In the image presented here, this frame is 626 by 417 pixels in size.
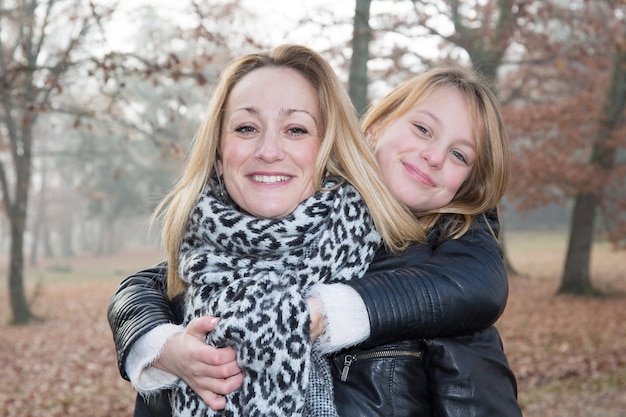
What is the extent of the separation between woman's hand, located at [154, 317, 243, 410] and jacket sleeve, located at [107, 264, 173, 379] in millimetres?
212

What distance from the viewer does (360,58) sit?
7.07 meters

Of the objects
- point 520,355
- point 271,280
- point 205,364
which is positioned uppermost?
point 271,280

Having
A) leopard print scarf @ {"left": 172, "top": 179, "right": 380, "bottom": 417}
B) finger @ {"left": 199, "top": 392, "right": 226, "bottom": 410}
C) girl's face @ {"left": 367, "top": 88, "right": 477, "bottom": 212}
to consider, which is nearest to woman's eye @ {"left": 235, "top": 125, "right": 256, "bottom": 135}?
leopard print scarf @ {"left": 172, "top": 179, "right": 380, "bottom": 417}

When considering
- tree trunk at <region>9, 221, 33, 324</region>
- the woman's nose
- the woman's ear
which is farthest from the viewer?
tree trunk at <region>9, 221, 33, 324</region>

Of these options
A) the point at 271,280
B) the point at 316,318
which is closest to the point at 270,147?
the point at 271,280

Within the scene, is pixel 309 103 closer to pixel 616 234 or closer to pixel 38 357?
pixel 38 357

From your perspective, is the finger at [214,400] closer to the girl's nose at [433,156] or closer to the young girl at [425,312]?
the young girl at [425,312]

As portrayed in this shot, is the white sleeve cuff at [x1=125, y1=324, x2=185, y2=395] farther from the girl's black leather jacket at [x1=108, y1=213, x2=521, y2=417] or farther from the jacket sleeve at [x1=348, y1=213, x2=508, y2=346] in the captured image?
the jacket sleeve at [x1=348, y1=213, x2=508, y2=346]

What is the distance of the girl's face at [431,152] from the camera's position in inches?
96.3

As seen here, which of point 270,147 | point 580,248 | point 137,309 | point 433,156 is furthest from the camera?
point 580,248

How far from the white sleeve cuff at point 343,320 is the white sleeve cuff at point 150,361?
0.49 m

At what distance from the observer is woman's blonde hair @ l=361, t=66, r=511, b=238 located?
248 centimetres

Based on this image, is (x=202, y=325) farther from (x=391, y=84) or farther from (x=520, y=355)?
(x=391, y=84)

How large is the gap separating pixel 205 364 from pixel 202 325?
12cm
